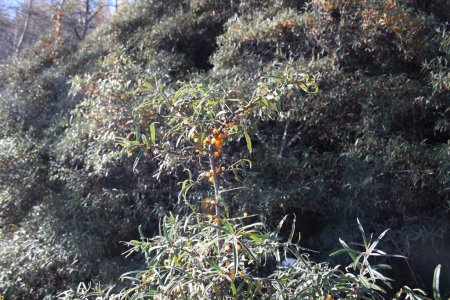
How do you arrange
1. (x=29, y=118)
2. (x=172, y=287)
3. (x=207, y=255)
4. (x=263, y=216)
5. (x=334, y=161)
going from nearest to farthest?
(x=172, y=287), (x=207, y=255), (x=263, y=216), (x=334, y=161), (x=29, y=118)

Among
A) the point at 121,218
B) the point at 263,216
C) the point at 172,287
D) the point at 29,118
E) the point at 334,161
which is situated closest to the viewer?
the point at 172,287

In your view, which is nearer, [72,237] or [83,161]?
[72,237]

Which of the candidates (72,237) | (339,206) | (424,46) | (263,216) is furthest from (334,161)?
(72,237)

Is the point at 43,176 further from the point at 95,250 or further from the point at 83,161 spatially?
the point at 95,250

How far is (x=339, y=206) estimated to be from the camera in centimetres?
384

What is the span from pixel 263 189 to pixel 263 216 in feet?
0.67

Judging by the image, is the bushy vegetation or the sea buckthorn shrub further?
the bushy vegetation

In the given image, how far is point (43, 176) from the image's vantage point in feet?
15.8

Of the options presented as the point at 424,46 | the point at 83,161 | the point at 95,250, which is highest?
the point at 424,46

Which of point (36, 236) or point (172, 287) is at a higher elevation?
point (172, 287)

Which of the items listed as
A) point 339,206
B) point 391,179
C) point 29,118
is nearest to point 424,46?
point 391,179

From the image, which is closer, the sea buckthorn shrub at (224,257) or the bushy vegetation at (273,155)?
the sea buckthorn shrub at (224,257)

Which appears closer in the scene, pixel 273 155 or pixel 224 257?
pixel 224 257

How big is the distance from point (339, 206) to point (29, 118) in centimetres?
342
